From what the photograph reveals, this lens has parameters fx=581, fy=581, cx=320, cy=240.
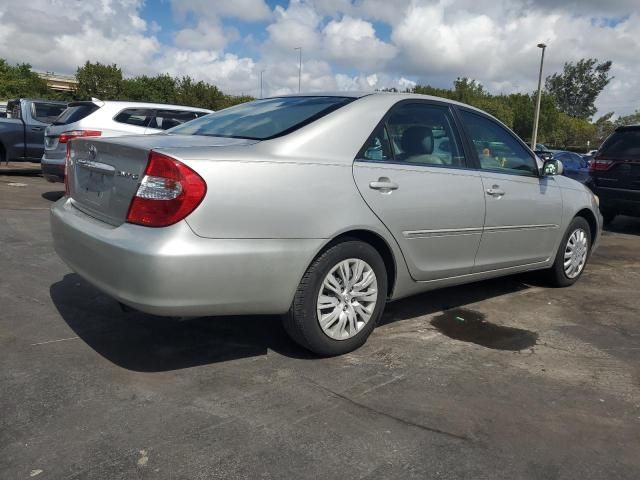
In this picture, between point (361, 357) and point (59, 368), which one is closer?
point (59, 368)

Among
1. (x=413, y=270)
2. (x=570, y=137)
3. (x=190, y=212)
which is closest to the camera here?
(x=190, y=212)

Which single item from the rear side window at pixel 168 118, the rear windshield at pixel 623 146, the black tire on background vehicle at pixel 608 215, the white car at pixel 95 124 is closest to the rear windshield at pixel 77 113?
the white car at pixel 95 124

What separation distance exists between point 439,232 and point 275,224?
137cm

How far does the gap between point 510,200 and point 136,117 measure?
6.96 meters

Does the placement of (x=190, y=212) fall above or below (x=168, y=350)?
above

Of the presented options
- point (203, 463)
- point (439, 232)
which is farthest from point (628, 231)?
point (203, 463)

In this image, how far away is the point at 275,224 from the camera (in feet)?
10.0

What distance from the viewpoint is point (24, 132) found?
12508 millimetres

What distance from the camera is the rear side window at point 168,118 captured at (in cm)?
987

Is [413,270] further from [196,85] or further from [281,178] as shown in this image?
[196,85]

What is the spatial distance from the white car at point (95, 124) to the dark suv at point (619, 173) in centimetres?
710

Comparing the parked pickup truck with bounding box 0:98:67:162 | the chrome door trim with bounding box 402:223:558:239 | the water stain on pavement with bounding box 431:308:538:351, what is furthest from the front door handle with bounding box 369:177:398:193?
the parked pickup truck with bounding box 0:98:67:162

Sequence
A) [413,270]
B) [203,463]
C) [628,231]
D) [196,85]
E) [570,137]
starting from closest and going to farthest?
[203,463]
[413,270]
[628,231]
[196,85]
[570,137]

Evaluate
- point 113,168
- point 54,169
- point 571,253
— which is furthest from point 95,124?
point 571,253
